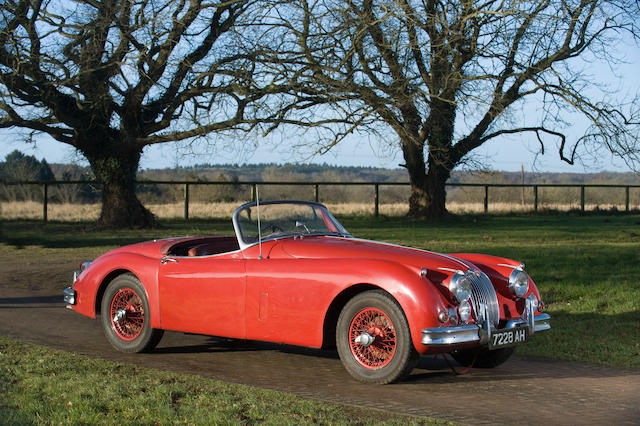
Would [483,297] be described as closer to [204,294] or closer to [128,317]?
[204,294]

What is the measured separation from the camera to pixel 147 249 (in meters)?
7.50

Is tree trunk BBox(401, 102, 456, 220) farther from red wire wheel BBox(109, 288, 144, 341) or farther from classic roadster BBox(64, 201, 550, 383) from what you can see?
red wire wheel BBox(109, 288, 144, 341)

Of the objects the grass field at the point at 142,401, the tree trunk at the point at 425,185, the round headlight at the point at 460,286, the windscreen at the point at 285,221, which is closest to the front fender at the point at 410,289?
the round headlight at the point at 460,286

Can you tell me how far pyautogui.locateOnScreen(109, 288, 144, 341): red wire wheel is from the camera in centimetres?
732

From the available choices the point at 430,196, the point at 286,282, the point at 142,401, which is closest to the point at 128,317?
the point at 286,282

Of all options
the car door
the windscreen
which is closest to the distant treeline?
the windscreen

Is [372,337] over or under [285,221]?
under

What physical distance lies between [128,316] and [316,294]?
7.48 feet

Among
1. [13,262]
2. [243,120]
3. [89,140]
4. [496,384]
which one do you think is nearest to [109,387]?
[496,384]

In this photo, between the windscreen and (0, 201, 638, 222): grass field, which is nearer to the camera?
the windscreen

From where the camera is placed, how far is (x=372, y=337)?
5836 millimetres

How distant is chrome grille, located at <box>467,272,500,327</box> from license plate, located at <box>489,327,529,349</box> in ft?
0.50

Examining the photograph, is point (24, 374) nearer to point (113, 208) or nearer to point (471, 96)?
point (471, 96)

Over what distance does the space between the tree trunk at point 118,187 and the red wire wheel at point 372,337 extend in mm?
18906
